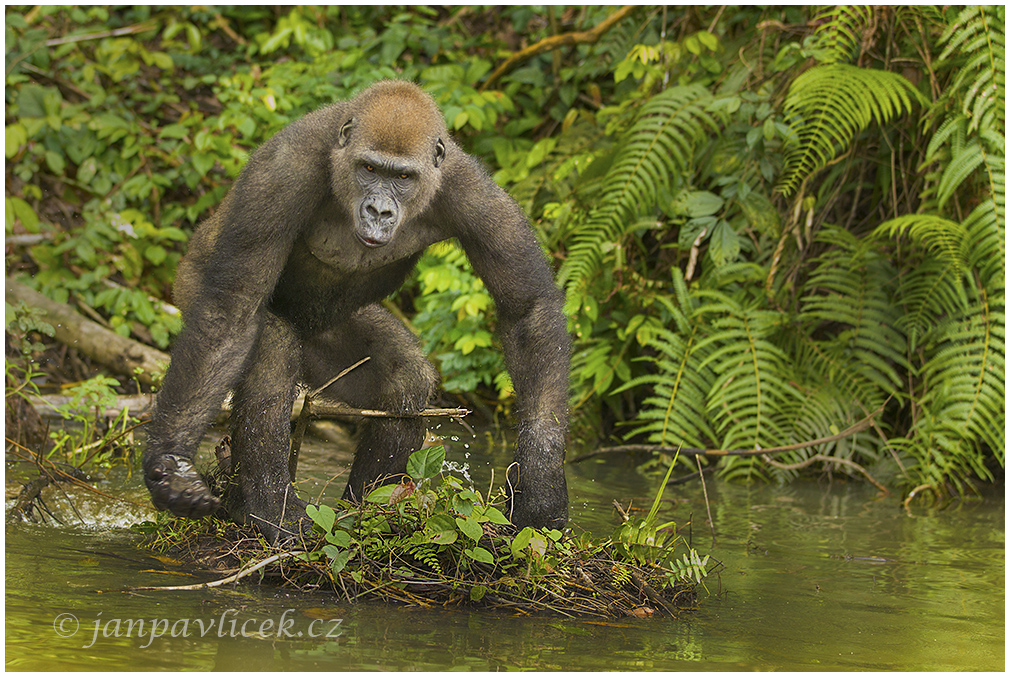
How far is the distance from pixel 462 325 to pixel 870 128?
3.20 metres

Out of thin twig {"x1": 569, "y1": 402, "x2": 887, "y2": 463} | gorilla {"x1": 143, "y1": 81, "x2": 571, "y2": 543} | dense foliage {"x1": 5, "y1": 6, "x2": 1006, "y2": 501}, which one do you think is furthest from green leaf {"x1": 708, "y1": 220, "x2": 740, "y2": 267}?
gorilla {"x1": 143, "y1": 81, "x2": 571, "y2": 543}

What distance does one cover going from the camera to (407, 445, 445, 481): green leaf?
392cm

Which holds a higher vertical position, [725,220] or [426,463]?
[725,220]

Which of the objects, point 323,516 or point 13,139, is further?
point 13,139

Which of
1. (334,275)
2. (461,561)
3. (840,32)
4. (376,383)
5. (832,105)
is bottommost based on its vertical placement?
(461,561)

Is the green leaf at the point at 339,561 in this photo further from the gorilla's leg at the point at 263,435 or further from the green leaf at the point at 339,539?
the gorilla's leg at the point at 263,435

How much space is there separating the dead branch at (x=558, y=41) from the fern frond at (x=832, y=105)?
2.08 meters

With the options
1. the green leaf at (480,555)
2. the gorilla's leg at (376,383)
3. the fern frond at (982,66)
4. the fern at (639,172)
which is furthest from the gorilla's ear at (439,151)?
the fern frond at (982,66)

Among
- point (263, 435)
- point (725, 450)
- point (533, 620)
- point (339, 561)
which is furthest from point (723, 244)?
point (339, 561)

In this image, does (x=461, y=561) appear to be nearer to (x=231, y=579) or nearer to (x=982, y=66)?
(x=231, y=579)

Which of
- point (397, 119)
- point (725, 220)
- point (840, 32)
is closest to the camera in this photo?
point (397, 119)

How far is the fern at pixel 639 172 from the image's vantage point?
686 centimetres

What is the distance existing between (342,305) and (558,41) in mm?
4998

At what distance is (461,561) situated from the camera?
3.66 meters
